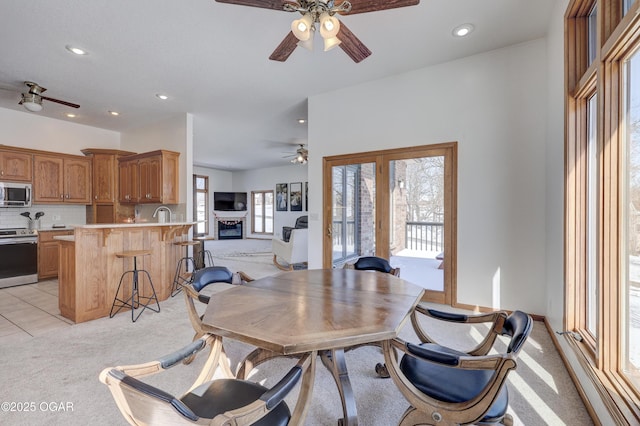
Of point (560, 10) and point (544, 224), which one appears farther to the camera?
point (544, 224)

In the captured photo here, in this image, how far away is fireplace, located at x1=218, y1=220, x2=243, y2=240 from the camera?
457 inches

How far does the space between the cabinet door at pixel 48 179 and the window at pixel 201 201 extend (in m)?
5.36

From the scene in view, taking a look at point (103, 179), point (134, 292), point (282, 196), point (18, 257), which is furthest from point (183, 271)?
point (282, 196)

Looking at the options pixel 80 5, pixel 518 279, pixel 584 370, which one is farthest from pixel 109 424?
pixel 518 279

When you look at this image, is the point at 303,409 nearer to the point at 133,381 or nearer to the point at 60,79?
the point at 133,381

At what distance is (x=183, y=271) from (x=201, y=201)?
6662 millimetres

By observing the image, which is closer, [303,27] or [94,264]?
[303,27]

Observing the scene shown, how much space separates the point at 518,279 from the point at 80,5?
16.9 ft

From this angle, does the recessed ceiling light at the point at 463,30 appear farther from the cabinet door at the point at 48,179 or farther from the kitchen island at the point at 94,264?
the cabinet door at the point at 48,179

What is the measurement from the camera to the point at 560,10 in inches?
96.3

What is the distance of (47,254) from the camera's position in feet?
16.4

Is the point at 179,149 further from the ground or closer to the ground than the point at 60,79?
closer to the ground

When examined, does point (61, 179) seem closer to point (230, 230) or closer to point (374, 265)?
point (374, 265)

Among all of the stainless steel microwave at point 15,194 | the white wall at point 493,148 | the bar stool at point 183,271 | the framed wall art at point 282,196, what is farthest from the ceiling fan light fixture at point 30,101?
the framed wall art at point 282,196
